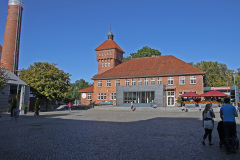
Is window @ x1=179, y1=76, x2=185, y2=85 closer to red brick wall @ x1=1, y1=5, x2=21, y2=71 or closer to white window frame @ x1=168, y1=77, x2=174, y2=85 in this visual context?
white window frame @ x1=168, y1=77, x2=174, y2=85

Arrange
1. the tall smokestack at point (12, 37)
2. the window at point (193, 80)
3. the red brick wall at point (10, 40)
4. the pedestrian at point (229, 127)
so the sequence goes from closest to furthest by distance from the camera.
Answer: the pedestrian at point (229, 127)
the window at point (193, 80)
the red brick wall at point (10, 40)
the tall smokestack at point (12, 37)

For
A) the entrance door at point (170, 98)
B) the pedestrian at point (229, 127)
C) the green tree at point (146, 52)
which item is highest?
the green tree at point (146, 52)

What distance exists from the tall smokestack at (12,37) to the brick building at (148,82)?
1856 centimetres

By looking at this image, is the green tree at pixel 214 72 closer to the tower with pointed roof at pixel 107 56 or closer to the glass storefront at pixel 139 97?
the tower with pointed roof at pixel 107 56

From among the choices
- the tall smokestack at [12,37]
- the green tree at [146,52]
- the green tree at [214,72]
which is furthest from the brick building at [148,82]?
the green tree at [214,72]

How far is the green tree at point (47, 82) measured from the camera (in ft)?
116

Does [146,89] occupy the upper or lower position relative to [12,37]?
lower

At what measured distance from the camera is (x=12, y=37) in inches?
2074

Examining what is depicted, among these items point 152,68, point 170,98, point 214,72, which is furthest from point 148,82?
point 214,72

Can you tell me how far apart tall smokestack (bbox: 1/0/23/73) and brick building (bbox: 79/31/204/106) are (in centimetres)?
1856

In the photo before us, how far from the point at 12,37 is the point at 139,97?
1318 inches

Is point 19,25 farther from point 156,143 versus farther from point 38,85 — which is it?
point 156,143

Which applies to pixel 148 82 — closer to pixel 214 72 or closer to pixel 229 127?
pixel 214 72

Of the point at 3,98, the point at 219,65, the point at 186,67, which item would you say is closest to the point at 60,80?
the point at 3,98
